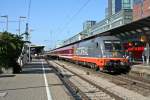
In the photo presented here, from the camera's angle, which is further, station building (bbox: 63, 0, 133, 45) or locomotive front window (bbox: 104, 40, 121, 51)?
station building (bbox: 63, 0, 133, 45)

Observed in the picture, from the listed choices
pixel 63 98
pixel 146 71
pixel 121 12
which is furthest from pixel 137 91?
pixel 121 12

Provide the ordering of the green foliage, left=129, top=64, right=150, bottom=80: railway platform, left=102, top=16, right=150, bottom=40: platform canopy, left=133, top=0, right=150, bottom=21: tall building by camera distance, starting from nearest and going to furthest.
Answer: left=102, top=16, right=150, bottom=40: platform canopy < left=129, top=64, right=150, bottom=80: railway platform < the green foliage < left=133, top=0, right=150, bottom=21: tall building

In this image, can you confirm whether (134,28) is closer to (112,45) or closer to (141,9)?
(112,45)

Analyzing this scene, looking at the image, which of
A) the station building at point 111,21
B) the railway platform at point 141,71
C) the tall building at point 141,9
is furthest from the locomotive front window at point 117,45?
the tall building at point 141,9

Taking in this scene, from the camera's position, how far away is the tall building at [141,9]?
128 m

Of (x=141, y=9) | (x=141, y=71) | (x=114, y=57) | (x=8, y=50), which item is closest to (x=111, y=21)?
(x=141, y=9)

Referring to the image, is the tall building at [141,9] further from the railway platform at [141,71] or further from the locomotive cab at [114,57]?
the locomotive cab at [114,57]

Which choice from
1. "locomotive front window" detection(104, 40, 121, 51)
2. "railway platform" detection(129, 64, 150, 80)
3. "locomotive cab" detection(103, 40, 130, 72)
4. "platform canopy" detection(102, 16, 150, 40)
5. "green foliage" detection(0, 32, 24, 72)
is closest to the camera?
"platform canopy" detection(102, 16, 150, 40)

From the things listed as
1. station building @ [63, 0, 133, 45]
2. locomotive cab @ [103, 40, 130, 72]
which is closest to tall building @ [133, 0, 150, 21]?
station building @ [63, 0, 133, 45]

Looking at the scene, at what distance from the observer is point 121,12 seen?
10594 cm

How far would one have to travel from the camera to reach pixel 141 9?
132750mm

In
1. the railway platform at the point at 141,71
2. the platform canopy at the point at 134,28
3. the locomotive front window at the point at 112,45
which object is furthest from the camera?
the locomotive front window at the point at 112,45

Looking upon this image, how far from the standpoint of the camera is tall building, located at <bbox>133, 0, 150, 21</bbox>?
128 m

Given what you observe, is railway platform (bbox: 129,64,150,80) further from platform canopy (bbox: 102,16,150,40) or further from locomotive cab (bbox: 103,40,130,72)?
platform canopy (bbox: 102,16,150,40)
